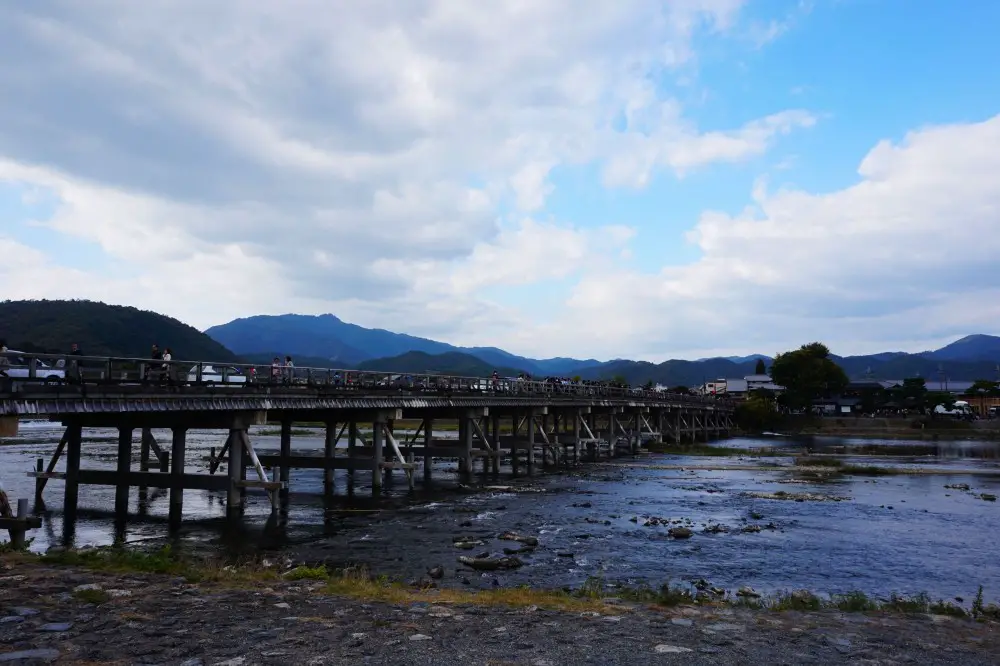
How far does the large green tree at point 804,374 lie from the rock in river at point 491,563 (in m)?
122

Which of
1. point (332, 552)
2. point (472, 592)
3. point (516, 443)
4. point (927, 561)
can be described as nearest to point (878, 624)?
point (472, 592)

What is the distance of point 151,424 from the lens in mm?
26203

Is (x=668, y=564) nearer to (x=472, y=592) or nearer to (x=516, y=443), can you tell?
(x=472, y=592)

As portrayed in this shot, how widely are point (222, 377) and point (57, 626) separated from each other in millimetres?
15818

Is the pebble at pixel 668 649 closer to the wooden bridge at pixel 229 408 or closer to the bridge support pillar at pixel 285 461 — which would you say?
the wooden bridge at pixel 229 408

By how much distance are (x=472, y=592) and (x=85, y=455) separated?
4658 centimetres

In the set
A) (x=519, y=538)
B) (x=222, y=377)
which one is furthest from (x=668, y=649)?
(x=222, y=377)

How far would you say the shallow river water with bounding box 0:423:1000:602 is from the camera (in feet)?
58.7

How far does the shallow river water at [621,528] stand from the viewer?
705 inches

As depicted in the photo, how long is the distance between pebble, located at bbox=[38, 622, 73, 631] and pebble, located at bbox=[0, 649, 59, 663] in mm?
950

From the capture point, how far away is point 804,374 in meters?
127

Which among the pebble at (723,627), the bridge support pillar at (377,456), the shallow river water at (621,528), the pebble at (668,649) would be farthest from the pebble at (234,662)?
the bridge support pillar at (377,456)

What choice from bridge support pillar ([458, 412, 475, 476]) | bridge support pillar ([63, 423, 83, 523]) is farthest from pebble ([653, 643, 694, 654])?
bridge support pillar ([458, 412, 475, 476])

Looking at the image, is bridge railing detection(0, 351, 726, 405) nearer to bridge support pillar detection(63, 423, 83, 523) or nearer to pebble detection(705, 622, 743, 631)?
bridge support pillar detection(63, 423, 83, 523)
